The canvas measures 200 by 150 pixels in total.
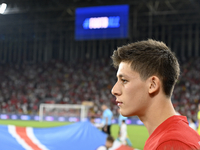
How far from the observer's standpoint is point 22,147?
15.1 feet

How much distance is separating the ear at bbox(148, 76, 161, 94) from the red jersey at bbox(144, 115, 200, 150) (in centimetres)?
15

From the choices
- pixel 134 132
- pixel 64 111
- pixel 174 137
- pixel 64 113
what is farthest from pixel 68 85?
pixel 174 137

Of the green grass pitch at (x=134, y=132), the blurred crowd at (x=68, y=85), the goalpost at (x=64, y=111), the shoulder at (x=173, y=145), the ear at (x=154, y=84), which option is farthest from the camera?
the blurred crowd at (x=68, y=85)

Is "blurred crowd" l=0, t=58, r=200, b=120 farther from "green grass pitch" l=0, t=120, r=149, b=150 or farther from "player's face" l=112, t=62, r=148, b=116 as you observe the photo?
"player's face" l=112, t=62, r=148, b=116

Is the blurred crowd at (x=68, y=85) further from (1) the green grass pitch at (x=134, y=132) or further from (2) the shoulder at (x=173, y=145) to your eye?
(2) the shoulder at (x=173, y=145)

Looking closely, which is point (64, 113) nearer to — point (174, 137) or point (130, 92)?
point (130, 92)

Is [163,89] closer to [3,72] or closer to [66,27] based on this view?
[66,27]

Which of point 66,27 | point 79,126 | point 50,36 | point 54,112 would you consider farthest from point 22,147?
point 50,36

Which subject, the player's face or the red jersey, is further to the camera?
the player's face

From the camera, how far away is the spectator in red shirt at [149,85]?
1.26m

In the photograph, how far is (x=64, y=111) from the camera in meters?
21.8

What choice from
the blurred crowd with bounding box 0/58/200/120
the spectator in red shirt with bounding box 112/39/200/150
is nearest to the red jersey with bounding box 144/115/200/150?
the spectator in red shirt with bounding box 112/39/200/150

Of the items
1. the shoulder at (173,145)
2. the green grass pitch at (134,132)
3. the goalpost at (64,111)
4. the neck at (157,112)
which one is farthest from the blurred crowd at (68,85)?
the shoulder at (173,145)

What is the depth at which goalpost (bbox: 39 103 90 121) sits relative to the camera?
21.3m
